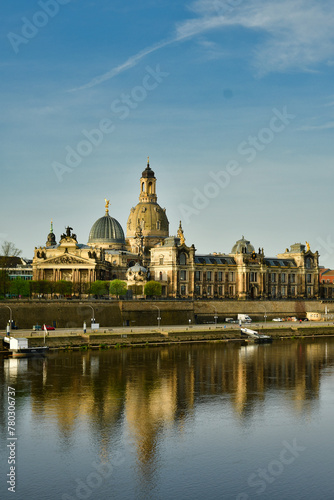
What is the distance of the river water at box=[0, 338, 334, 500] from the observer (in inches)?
1356

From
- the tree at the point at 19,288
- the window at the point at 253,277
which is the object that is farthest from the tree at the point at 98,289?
the window at the point at 253,277

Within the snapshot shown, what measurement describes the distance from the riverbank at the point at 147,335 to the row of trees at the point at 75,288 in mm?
24111

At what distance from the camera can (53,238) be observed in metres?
179

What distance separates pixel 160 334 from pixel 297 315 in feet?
180

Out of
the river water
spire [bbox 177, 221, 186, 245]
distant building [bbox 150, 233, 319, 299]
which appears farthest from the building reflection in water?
spire [bbox 177, 221, 186, 245]

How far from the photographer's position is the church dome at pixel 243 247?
14625 cm

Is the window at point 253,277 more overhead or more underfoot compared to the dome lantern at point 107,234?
more underfoot

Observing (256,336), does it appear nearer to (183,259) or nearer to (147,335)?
(147,335)

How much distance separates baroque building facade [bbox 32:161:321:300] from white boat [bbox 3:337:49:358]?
59868 millimetres

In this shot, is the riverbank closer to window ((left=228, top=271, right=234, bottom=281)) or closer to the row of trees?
the row of trees

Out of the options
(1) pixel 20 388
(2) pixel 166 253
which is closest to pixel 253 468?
(1) pixel 20 388

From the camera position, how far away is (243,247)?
146125mm

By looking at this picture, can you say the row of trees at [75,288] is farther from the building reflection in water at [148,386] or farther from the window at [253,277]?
the building reflection in water at [148,386]

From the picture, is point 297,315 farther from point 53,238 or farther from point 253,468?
point 253,468
